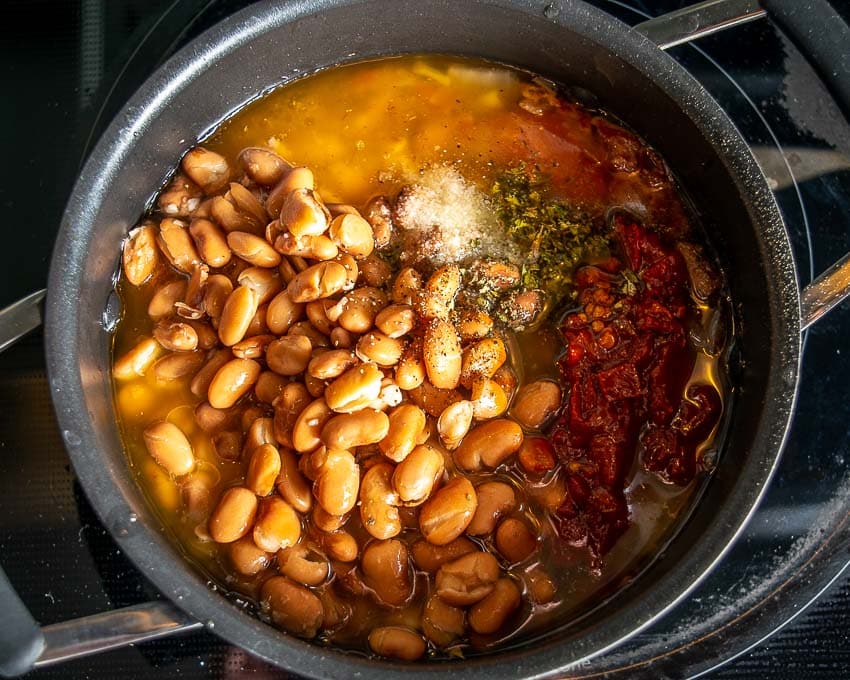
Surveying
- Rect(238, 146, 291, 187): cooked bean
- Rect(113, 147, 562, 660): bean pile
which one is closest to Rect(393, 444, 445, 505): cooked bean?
Rect(113, 147, 562, 660): bean pile

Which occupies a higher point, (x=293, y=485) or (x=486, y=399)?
(x=486, y=399)

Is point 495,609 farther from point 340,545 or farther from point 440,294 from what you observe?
point 440,294

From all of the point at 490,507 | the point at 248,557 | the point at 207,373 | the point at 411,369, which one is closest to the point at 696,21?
the point at 411,369

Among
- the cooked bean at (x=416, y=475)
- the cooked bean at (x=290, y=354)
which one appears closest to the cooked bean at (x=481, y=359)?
the cooked bean at (x=416, y=475)

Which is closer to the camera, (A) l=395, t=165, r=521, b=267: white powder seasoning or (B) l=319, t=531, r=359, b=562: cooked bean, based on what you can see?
(B) l=319, t=531, r=359, b=562: cooked bean

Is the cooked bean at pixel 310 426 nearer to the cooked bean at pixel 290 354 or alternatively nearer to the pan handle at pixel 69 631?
the cooked bean at pixel 290 354

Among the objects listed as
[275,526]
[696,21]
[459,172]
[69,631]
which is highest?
[696,21]

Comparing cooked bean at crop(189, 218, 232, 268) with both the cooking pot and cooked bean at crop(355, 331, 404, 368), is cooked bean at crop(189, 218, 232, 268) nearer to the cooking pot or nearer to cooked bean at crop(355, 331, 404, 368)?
the cooking pot
